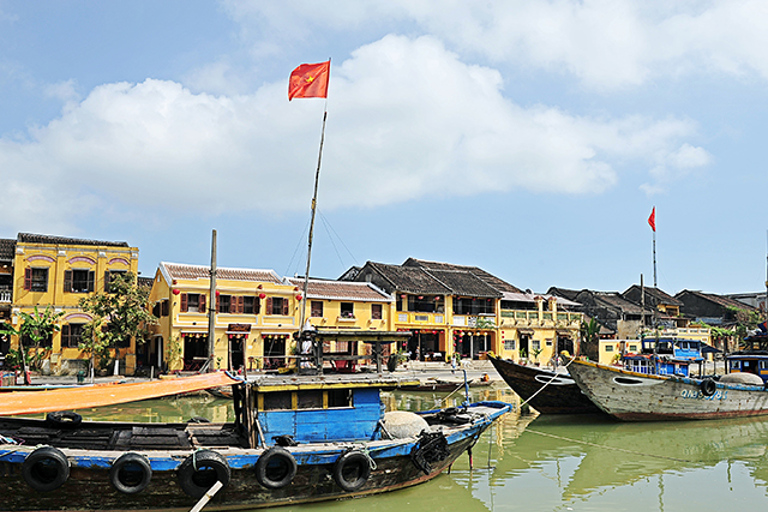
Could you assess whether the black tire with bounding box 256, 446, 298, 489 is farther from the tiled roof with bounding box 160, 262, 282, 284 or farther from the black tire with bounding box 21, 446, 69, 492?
the tiled roof with bounding box 160, 262, 282, 284

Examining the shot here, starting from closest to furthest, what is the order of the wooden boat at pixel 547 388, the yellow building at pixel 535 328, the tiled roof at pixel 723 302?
the wooden boat at pixel 547 388, the yellow building at pixel 535 328, the tiled roof at pixel 723 302

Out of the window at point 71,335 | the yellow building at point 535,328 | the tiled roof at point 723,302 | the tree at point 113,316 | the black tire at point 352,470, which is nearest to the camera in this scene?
the black tire at point 352,470

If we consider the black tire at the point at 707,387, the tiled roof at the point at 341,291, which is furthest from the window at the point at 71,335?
the black tire at the point at 707,387

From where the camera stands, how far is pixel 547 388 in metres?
20.7

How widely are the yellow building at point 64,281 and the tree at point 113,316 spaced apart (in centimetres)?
84

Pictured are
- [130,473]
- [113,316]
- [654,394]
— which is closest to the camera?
[130,473]

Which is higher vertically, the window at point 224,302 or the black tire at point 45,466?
the window at point 224,302

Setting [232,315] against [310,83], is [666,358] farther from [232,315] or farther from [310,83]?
[232,315]

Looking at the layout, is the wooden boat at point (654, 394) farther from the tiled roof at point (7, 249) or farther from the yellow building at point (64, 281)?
the tiled roof at point (7, 249)

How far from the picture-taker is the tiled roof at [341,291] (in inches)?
1389

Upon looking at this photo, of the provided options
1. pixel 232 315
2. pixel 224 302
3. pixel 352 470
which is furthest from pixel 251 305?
pixel 352 470

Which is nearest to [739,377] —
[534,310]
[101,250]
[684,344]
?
[684,344]

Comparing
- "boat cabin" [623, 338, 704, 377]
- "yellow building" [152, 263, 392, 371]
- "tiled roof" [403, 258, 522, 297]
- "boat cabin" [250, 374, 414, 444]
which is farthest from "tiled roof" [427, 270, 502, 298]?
"boat cabin" [250, 374, 414, 444]

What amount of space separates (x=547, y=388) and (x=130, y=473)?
14483 millimetres
